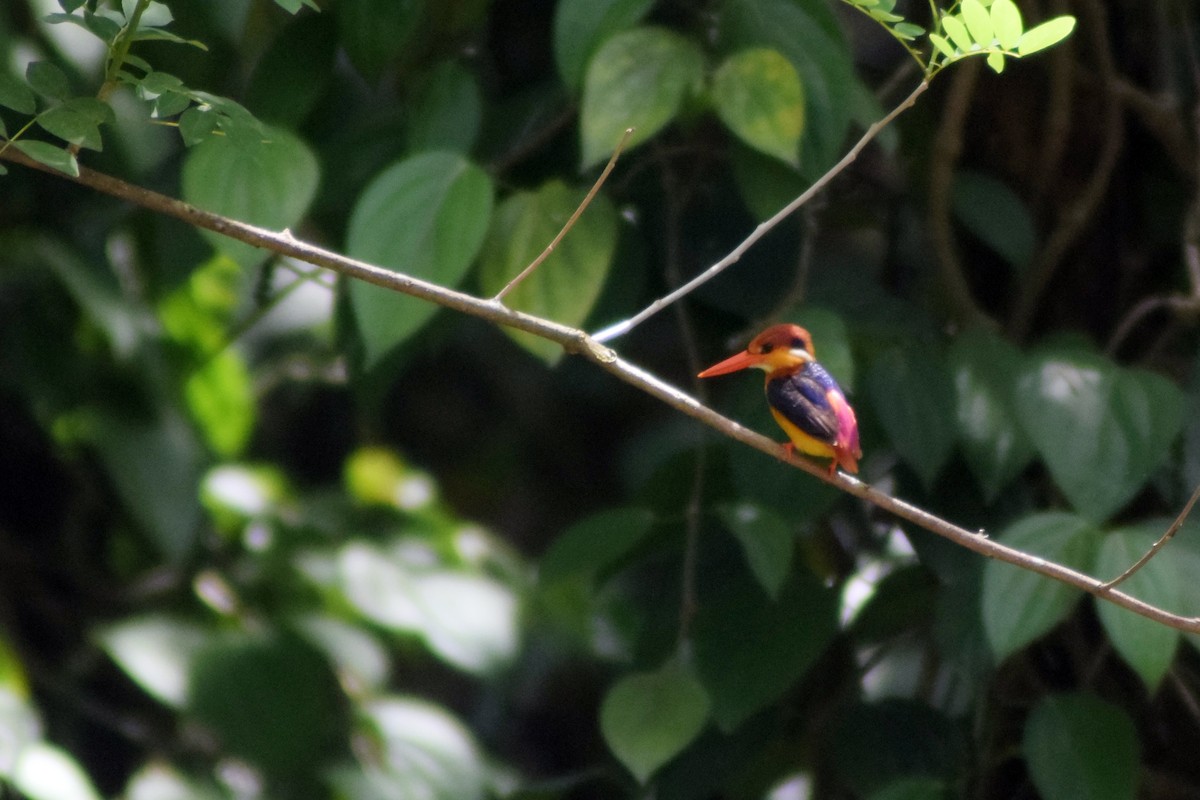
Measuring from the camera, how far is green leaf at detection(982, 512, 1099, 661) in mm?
1464

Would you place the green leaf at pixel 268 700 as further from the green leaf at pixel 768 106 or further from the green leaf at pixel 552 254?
the green leaf at pixel 768 106

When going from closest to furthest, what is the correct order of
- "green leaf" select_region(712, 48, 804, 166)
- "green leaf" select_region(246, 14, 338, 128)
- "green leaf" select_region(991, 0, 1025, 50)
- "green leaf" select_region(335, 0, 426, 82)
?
"green leaf" select_region(991, 0, 1025, 50) → "green leaf" select_region(712, 48, 804, 166) → "green leaf" select_region(335, 0, 426, 82) → "green leaf" select_region(246, 14, 338, 128)

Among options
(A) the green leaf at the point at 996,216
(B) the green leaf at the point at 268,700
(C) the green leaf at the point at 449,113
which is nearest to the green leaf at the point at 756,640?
(A) the green leaf at the point at 996,216

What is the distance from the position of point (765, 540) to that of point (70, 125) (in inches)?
34.9

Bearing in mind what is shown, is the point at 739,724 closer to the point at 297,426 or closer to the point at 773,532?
the point at 773,532

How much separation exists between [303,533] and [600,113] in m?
1.40

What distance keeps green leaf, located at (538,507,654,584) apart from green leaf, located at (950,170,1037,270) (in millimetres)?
603

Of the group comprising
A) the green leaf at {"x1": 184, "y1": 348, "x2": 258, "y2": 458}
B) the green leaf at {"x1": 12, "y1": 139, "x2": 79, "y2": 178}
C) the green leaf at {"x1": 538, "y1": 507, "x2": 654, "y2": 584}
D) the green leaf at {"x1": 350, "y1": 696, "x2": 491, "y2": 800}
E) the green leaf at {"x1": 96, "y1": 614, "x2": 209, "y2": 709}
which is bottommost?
the green leaf at {"x1": 350, "y1": 696, "x2": 491, "y2": 800}

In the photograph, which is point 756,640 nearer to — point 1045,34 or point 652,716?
point 652,716

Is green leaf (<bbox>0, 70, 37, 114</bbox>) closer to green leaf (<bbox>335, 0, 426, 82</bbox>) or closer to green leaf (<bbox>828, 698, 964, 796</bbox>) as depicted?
green leaf (<bbox>335, 0, 426, 82</bbox>)

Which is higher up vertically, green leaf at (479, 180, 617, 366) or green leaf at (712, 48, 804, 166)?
green leaf at (712, 48, 804, 166)

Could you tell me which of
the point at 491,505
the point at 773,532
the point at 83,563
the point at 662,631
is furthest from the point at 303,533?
the point at 491,505

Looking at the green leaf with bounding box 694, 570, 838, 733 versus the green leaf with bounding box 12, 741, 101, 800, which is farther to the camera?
the green leaf with bounding box 12, 741, 101, 800

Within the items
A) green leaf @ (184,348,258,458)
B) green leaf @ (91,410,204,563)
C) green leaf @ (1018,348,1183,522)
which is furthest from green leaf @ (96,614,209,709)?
green leaf @ (1018,348,1183,522)
